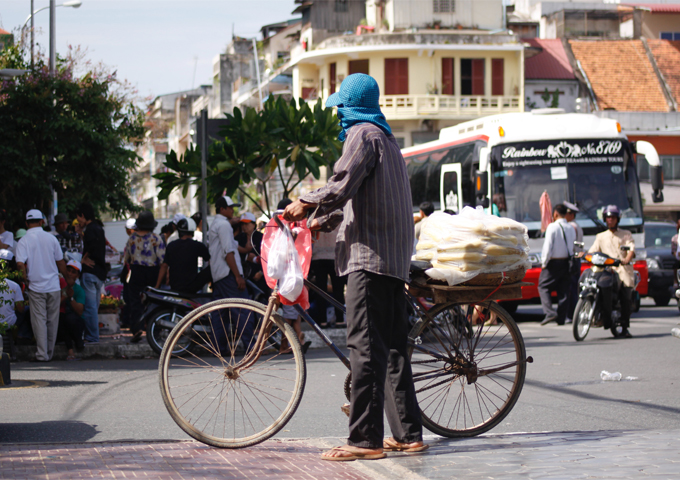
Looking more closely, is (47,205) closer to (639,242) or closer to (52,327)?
(52,327)

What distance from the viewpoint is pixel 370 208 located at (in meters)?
4.72

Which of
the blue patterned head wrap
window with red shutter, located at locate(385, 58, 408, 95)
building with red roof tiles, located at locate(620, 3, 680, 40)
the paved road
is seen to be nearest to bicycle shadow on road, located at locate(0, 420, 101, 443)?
the paved road

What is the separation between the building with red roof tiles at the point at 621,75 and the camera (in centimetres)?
4597

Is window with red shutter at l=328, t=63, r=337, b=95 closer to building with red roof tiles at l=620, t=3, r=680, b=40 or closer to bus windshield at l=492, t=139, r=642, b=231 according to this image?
building with red roof tiles at l=620, t=3, r=680, b=40

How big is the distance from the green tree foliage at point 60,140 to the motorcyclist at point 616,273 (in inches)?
440

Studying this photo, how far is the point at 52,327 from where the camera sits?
10.5m

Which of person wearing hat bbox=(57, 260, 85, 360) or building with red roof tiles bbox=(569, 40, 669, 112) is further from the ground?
building with red roof tiles bbox=(569, 40, 669, 112)

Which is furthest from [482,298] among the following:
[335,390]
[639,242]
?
[639,242]

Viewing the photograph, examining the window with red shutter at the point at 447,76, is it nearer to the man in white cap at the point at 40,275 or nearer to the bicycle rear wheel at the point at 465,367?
the man in white cap at the point at 40,275

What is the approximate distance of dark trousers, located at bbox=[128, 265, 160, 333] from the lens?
12.2 m

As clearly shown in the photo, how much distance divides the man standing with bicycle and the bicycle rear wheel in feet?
1.36

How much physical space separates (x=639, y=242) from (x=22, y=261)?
1089 cm

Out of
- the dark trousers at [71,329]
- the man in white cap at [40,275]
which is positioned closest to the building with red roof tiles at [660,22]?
the dark trousers at [71,329]

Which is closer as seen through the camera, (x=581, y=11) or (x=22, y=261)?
(x=22, y=261)
